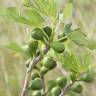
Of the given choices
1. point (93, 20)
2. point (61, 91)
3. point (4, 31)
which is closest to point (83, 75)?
point (61, 91)

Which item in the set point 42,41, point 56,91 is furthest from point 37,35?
point 56,91

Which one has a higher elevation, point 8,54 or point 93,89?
point 8,54

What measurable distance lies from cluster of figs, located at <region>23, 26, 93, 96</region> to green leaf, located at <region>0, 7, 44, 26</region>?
0.06 ft

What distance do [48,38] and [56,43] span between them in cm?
2

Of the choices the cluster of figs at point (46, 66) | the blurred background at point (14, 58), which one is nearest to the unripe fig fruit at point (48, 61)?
the cluster of figs at point (46, 66)

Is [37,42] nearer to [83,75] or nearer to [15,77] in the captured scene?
[83,75]

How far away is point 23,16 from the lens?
676 mm

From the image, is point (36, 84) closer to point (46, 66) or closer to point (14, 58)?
A: point (46, 66)

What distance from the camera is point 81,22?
2.94m

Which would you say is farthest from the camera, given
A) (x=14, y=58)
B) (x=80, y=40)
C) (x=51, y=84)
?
(x=14, y=58)

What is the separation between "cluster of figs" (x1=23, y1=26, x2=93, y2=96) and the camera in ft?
2.27

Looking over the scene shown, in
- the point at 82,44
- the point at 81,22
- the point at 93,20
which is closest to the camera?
the point at 82,44

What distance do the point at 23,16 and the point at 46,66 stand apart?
0.11m

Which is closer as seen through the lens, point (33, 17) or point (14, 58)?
point (33, 17)
